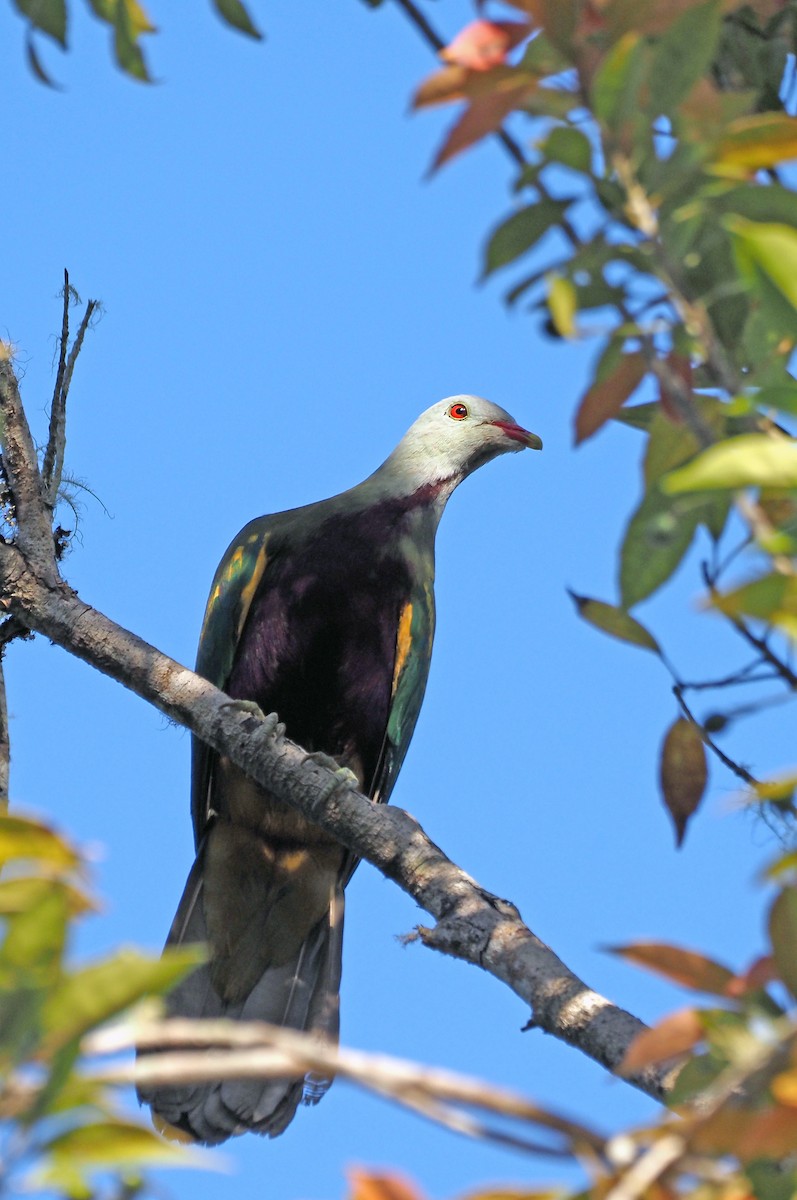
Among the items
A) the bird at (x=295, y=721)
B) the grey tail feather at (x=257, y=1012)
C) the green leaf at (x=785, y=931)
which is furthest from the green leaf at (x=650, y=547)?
the bird at (x=295, y=721)

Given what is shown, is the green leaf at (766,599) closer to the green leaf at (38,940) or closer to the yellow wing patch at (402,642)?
the green leaf at (38,940)

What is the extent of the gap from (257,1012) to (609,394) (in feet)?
9.25

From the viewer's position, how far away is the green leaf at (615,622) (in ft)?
4.10

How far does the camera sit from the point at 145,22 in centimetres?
168

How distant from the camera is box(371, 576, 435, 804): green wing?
3902mm

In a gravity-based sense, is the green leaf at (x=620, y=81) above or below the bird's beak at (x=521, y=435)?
below

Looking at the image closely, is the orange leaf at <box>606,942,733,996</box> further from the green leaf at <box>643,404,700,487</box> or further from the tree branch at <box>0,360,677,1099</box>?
the tree branch at <box>0,360,677,1099</box>

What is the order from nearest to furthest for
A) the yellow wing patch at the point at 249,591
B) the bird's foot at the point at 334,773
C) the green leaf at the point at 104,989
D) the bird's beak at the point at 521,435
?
1. the green leaf at the point at 104,989
2. the bird's foot at the point at 334,773
3. the yellow wing patch at the point at 249,591
4. the bird's beak at the point at 521,435

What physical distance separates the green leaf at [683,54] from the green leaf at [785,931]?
61 cm

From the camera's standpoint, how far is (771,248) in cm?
86

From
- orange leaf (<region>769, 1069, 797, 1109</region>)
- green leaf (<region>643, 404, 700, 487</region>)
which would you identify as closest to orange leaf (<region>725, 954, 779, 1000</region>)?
orange leaf (<region>769, 1069, 797, 1109</region>)

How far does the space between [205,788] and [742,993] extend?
9.46 feet

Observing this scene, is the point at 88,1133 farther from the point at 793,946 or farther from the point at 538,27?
the point at 538,27

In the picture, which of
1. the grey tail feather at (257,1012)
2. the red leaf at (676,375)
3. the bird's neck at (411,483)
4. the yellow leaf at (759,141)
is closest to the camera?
the yellow leaf at (759,141)
